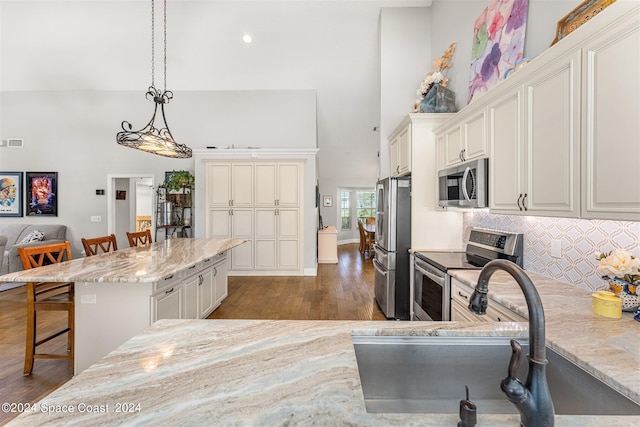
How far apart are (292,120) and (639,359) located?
18.2 ft

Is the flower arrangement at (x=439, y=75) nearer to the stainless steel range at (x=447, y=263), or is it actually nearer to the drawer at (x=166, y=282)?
the stainless steel range at (x=447, y=263)

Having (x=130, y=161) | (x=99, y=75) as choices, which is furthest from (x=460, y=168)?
(x=99, y=75)

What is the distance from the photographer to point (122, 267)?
2.21 metres

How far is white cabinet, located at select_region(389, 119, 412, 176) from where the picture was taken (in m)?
3.07

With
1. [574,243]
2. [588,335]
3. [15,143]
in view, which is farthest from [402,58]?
[15,143]

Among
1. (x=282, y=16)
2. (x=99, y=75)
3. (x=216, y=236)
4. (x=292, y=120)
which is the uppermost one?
(x=282, y=16)

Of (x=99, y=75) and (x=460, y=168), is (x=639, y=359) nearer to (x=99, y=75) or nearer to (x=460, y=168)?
(x=460, y=168)

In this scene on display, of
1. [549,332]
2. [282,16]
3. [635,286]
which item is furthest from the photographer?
[282,16]

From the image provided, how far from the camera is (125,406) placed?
0.62 metres

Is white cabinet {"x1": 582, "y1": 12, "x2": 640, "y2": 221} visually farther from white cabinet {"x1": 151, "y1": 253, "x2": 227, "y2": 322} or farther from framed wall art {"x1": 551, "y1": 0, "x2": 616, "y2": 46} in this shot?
white cabinet {"x1": 151, "y1": 253, "x2": 227, "y2": 322}

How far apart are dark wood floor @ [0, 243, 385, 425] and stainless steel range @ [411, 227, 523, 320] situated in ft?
3.03

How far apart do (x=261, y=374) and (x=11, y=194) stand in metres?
8.03

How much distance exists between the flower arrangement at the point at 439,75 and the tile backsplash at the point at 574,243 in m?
1.83

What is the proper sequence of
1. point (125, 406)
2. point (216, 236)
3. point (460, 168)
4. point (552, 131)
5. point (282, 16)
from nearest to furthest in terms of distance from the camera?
point (125, 406) < point (552, 131) < point (460, 168) < point (282, 16) < point (216, 236)
